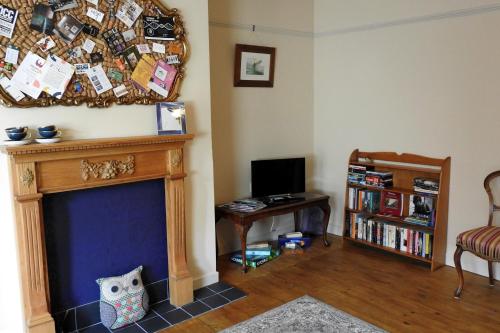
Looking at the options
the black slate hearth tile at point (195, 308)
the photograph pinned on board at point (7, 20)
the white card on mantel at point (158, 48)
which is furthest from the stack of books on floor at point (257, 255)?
the photograph pinned on board at point (7, 20)

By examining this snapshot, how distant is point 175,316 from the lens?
10.0 ft

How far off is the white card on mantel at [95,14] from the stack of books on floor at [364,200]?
2.72 metres

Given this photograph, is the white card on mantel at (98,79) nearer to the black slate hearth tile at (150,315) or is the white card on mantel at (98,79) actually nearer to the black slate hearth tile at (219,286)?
the black slate hearth tile at (150,315)

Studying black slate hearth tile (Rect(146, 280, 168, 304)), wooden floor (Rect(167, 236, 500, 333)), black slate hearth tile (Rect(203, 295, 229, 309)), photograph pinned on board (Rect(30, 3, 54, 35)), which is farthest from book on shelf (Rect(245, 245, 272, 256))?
photograph pinned on board (Rect(30, 3, 54, 35))

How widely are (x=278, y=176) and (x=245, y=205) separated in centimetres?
53

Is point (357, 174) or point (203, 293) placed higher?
point (357, 174)

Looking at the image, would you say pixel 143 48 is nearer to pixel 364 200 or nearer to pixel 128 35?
pixel 128 35

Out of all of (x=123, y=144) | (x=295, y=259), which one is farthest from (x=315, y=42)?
(x=123, y=144)

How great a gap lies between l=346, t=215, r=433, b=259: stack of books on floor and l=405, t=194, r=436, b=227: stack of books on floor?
9 cm

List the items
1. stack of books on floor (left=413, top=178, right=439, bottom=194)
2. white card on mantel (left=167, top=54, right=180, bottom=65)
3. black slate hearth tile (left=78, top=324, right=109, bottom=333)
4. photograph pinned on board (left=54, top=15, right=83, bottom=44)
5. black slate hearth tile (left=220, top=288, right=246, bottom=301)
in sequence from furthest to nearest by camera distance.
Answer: stack of books on floor (left=413, top=178, right=439, bottom=194) < black slate hearth tile (left=220, top=288, right=246, bottom=301) < white card on mantel (left=167, top=54, right=180, bottom=65) < black slate hearth tile (left=78, top=324, right=109, bottom=333) < photograph pinned on board (left=54, top=15, right=83, bottom=44)

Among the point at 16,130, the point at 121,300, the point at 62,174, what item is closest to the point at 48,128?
the point at 16,130

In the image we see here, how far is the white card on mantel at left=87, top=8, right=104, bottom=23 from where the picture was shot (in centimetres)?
273

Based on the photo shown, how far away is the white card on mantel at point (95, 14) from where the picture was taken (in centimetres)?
273

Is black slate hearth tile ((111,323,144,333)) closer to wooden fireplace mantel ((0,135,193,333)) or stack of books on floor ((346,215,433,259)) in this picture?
wooden fireplace mantel ((0,135,193,333))
